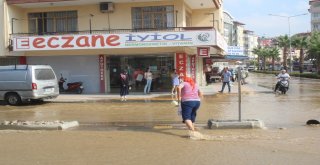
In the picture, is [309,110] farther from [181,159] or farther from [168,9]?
[168,9]

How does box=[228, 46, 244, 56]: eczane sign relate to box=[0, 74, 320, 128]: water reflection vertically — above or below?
above

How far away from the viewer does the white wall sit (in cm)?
2933

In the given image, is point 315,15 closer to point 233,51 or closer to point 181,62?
point 233,51

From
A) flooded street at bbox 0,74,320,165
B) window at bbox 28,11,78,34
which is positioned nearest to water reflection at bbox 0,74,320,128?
flooded street at bbox 0,74,320,165

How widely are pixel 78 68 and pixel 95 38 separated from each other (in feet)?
11.4

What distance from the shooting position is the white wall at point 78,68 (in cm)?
2933

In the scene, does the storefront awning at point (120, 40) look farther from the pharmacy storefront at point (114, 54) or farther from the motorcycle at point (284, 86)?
the motorcycle at point (284, 86)

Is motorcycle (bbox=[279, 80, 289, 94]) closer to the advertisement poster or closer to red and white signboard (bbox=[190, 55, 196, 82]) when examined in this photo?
red and white signboard (bbox=[190, 55, 196, 82])

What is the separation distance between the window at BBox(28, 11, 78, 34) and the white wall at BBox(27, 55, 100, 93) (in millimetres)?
1787

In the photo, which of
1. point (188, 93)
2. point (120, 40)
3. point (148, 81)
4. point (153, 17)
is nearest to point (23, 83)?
point (120, 40)

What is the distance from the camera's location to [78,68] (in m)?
29.6

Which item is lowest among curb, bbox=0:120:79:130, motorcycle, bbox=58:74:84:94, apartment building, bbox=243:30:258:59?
curb, bbox=0:120:79:130

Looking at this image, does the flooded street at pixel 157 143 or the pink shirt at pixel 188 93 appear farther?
the pink shirt at pixel 188 93

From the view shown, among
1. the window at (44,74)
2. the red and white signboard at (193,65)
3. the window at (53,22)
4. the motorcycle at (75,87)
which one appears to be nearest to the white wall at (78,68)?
the motorcycle at (75,87)
